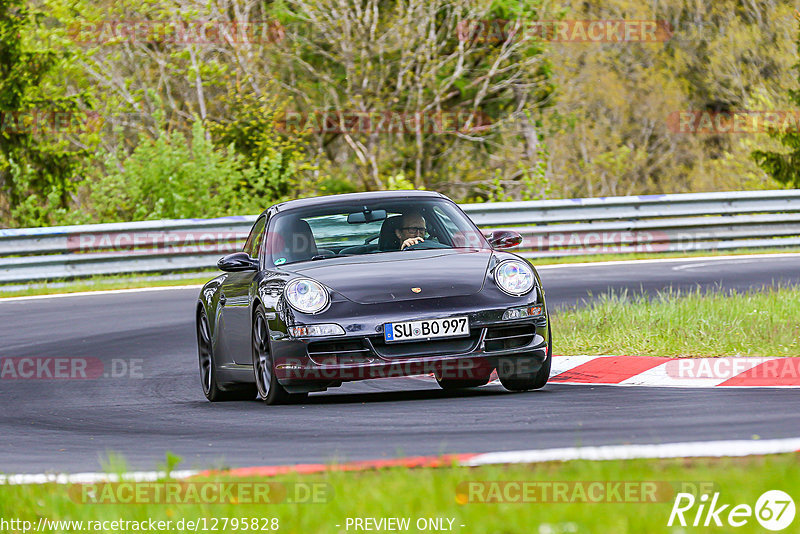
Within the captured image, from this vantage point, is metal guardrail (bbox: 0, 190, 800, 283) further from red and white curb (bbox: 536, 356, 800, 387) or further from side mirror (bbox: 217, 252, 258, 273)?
red and white curb (bbox: 536, 356, 800, 387)

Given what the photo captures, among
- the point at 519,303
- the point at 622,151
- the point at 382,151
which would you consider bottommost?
the point at 622,151

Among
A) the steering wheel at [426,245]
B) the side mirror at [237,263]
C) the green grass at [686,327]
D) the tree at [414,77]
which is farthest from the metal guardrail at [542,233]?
the steering wheel at [426,245]

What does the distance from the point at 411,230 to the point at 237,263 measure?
118cm

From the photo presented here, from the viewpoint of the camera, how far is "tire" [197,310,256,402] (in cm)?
949

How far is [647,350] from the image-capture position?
9727mm

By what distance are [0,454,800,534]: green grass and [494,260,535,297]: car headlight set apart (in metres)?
3.00

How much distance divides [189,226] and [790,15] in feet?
132

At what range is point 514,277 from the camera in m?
8.21

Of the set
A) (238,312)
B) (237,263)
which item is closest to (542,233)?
(238,312)

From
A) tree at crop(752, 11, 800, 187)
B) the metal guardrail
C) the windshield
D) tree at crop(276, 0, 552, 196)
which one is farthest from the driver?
tree at crop(752, 11, 800, 187)

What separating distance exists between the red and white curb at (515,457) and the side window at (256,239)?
3.91m

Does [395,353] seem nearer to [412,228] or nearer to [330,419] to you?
[330,419]

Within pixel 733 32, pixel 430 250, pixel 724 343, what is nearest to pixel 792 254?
pixel 724 343

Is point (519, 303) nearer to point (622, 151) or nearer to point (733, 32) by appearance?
point (622, 151)
